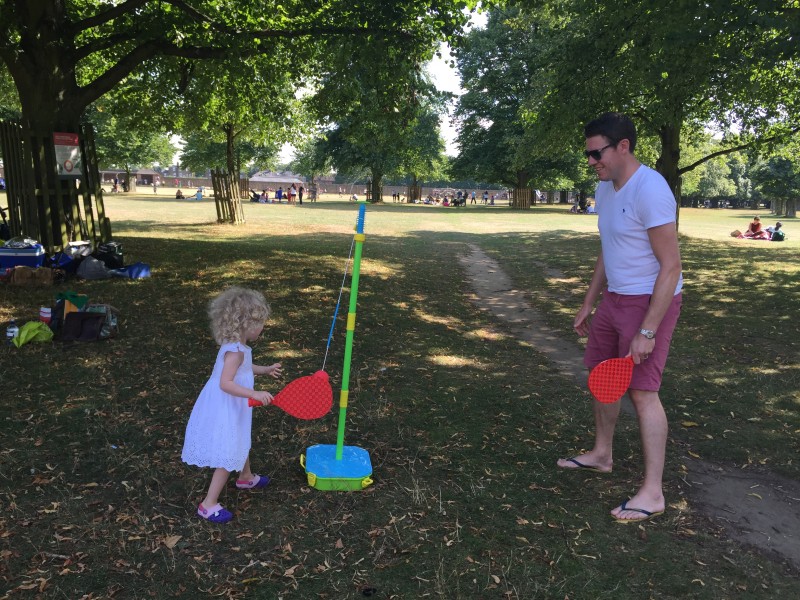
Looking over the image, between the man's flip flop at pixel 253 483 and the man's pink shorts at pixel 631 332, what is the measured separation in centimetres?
225

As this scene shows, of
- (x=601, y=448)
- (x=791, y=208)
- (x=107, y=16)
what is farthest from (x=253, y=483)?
(x=791, y=208)

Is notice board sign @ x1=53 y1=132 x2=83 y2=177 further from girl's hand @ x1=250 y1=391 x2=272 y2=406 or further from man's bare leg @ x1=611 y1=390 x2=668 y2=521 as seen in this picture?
man's bare leg @ x1=611 y1=390 x2=668 y2=521

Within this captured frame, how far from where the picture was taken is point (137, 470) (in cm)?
389

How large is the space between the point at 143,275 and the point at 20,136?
11.1 feet

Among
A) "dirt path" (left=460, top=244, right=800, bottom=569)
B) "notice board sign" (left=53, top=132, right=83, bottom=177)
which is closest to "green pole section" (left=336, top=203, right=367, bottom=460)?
"dirt path" (left=460, top=244, right=800, bottom=569)

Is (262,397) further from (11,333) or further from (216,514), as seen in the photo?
(11,333)

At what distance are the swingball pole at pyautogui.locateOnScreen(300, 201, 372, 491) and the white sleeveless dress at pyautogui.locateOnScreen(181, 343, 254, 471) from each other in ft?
1.91

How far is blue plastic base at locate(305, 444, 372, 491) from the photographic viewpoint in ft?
12.2

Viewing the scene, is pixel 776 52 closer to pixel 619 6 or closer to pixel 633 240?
pixel 619 6

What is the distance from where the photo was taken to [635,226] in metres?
3.39

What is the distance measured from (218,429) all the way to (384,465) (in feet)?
4.17

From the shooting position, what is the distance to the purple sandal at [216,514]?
3326mm

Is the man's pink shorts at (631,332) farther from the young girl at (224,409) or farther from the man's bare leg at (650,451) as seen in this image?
the young girl at (224,409)

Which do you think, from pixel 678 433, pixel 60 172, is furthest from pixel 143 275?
pixel 678 433
